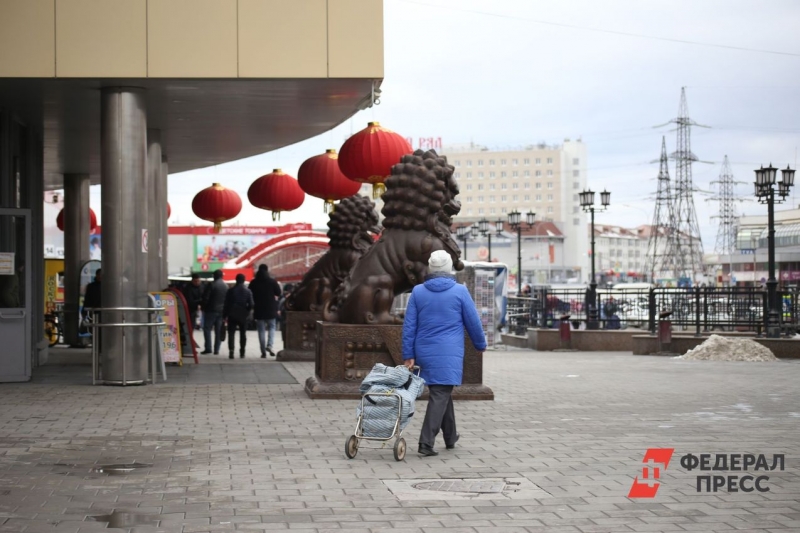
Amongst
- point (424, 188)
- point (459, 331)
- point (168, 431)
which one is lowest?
point (168, 431)

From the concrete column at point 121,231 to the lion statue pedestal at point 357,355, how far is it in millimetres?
3019

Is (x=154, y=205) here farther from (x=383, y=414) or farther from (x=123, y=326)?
(x=383, y=414)

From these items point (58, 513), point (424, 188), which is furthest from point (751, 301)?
point (58, 513)

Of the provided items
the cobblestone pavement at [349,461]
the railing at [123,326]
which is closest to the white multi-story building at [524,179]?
the railing at [123,326]

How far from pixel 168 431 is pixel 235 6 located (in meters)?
6.81

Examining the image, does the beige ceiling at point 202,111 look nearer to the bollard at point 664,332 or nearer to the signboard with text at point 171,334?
the signboard with text at point 171,334

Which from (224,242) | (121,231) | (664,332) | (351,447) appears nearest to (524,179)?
(224,242)

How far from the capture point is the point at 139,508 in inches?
272

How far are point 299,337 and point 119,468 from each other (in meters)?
13.1

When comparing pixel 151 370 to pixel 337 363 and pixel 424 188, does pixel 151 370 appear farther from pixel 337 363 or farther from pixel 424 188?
pixel 424 188

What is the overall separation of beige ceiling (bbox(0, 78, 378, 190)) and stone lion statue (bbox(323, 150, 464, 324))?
2073mm

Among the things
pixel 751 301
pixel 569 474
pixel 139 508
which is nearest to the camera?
pixel 139 508

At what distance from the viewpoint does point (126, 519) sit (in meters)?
6.56

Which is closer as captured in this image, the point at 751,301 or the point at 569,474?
the point at 569,474
